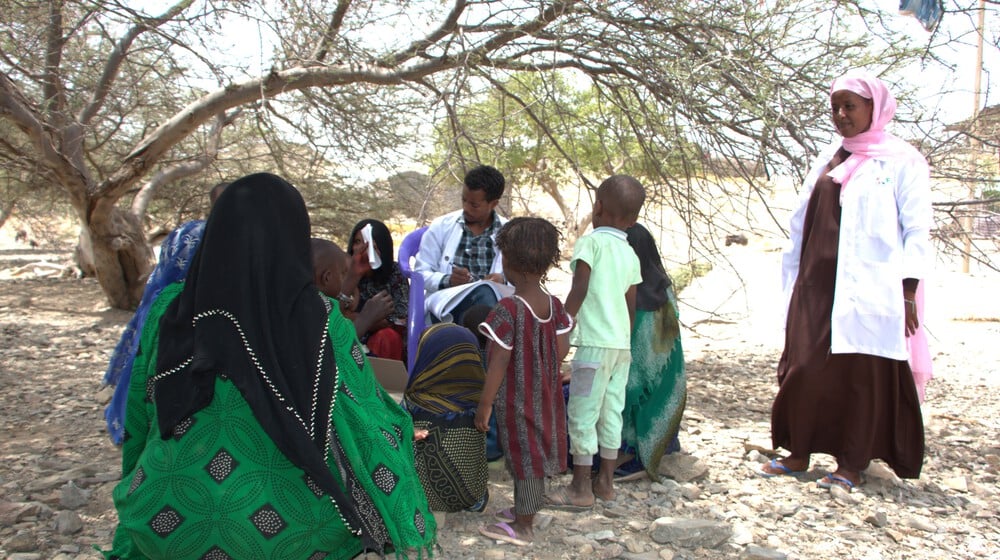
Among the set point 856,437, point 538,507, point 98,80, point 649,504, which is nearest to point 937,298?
point 856,437

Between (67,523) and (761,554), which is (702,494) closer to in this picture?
(761,554)

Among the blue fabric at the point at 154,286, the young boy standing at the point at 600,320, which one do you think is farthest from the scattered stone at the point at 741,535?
the blue fabric at the point at 154,286

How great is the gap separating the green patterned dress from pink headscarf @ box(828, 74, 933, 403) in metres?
2.57

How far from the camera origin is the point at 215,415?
2.38 m

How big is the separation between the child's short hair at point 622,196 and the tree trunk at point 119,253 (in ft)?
21.3

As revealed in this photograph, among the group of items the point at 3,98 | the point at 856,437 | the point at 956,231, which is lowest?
the point at 856,437

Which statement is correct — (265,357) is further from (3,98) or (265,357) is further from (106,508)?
(3,98)

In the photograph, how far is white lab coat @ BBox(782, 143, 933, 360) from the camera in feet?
12.3

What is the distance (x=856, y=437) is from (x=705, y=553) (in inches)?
45.1

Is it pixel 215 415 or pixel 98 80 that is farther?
pixel 98 80

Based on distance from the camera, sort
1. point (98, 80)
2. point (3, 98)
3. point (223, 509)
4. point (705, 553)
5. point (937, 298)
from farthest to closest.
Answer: point (937, 298), point (98, 80), point (3, 98), point (705, 553), point (223, 509)

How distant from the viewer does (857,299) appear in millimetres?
3781

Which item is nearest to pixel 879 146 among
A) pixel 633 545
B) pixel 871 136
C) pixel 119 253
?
pixel 871 136

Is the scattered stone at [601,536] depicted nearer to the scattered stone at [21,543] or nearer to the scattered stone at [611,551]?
the scattered stone at [611,551]
